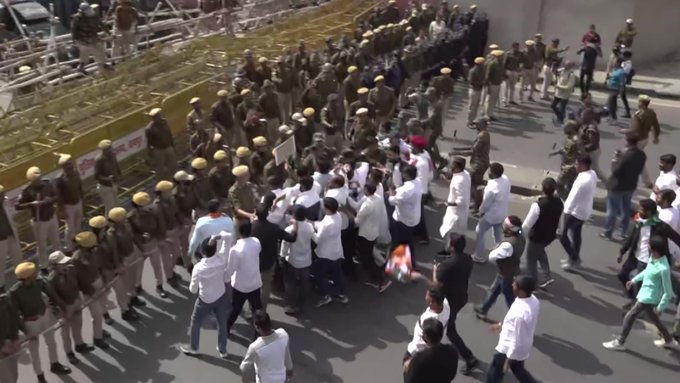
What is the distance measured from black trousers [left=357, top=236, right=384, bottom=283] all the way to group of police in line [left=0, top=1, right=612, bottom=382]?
1.22 meters

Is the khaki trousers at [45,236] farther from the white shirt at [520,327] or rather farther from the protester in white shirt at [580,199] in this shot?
the protester in white shirt at [580,199]

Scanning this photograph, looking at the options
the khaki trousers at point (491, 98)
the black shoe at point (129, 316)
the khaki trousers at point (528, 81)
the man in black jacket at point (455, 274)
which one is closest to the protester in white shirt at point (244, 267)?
the black shoe at point (129, 316)

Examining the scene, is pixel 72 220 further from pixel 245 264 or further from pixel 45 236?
pixel 245 264

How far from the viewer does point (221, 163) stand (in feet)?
33.3

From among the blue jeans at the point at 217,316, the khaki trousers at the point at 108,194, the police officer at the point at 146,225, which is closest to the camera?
the blue jeans at the point at 217,316

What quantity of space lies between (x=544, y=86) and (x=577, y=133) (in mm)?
6463

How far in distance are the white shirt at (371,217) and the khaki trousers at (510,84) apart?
855 centimetres

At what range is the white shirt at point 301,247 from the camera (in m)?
8.68

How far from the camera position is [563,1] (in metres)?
21.0

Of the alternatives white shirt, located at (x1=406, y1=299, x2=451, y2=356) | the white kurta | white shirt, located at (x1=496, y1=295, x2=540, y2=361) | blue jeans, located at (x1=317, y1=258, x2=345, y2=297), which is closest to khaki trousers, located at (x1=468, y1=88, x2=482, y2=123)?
the white kurta

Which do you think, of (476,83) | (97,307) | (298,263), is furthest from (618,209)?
(97,307)

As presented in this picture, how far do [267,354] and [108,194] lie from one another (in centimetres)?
569

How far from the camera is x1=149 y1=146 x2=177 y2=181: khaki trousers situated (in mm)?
11836

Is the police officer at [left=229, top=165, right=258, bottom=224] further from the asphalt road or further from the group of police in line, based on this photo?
the asphalt road
